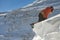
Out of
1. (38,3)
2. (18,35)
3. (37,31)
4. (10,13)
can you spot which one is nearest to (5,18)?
(10,13)

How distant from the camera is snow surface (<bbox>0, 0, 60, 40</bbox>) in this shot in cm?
577

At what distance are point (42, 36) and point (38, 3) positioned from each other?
24.7 ft

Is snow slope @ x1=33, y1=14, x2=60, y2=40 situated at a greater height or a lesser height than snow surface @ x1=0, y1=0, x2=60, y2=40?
lesser

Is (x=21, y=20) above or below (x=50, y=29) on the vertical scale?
above

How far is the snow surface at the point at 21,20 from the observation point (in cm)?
577

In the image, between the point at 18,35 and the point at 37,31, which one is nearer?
the point at 37,31

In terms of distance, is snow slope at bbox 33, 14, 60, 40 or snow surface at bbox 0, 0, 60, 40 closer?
snow slope at bbox 33, 14, 60, 40

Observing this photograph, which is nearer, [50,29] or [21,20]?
[50,29]

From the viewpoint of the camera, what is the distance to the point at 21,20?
7.63 metres

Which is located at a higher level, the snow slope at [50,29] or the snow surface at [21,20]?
the snow surface at [21,20]

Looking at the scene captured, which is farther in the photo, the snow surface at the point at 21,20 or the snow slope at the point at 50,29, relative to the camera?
the snow surface at the point at 21,20

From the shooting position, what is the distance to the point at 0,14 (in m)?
8.69

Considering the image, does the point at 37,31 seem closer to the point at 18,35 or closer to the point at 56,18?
the point at 56,18

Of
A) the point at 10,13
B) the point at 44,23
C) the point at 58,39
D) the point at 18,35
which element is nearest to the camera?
the point at 58,39
